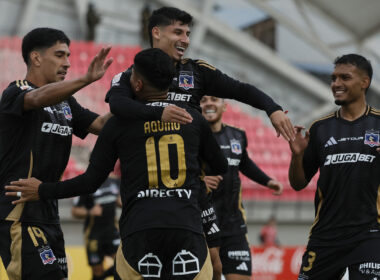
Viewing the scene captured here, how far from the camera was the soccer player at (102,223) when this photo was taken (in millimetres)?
11727

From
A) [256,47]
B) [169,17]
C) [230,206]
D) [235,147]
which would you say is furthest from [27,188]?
[256,47]

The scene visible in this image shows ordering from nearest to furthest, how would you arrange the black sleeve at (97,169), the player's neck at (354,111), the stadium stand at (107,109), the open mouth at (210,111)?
the black sleeve at (97,169), the player's neck at (354,111), the open mouth at (210,111), the stadium stand at (107,109)

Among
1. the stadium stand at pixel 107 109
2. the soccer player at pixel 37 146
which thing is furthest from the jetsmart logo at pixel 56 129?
the stadium stand at pixel 107 109

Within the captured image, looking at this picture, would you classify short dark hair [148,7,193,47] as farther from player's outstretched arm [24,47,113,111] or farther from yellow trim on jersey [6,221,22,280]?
yellow trim on jersey [6,221,22,280]

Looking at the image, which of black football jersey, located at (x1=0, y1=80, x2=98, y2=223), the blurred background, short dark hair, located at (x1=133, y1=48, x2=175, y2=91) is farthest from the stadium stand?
short dark hair, located at (x1=133, y1=48, x2=175, y2=91)

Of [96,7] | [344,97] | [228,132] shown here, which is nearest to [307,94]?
[96,7]

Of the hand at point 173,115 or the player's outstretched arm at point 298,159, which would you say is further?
the player's outstretched arm at point 298,159

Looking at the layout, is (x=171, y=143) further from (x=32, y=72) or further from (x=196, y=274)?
(x=32, y=72)

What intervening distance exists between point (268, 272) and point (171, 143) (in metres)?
11.6

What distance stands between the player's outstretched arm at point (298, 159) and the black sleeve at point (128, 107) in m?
1.37

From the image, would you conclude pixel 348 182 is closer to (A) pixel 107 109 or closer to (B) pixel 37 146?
(B) pixel 37 146

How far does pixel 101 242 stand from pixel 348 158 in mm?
6854

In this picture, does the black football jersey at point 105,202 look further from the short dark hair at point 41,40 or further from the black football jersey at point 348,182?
the black football jersey at point 348,182

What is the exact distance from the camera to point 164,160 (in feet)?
15.2
